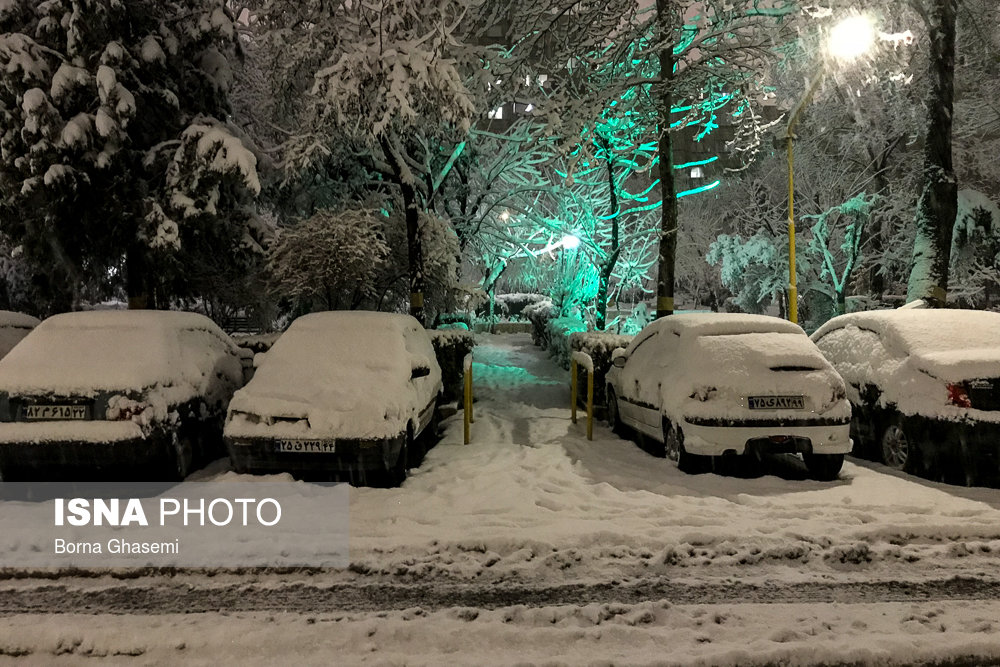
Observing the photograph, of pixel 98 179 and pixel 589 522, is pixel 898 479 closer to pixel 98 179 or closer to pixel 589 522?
pixel 589 522

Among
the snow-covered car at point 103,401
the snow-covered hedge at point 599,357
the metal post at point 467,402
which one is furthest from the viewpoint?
the snow-covered hedge at point 599,357

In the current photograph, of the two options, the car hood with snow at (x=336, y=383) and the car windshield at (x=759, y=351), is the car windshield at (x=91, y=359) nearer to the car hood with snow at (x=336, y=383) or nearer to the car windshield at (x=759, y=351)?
the car hood with snow at (x=336, y=383)

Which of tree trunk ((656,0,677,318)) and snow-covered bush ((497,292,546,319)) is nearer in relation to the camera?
tree trunk ((656,0,677,318))

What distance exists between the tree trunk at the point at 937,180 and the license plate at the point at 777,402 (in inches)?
294

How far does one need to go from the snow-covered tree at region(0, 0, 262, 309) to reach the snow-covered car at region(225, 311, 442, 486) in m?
6.23

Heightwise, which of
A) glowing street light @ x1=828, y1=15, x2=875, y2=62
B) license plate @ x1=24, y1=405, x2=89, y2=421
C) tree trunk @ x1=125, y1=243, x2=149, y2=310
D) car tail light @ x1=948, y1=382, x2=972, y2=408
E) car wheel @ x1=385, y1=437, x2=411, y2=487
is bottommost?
car wheel @ x1=385, y1=437, x2=411, y2=487

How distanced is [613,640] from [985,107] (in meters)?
23.1

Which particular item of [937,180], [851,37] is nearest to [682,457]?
[851,37]

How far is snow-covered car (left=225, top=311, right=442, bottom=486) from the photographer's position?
6.10m

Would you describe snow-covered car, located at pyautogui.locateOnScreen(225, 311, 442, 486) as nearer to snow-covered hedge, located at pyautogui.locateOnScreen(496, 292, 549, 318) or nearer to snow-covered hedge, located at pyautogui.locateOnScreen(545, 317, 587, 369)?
snow-covered hedge, located at pyautogui.locateOnScreen(545, 317, 587, 369)

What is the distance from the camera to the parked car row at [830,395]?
21.3ft

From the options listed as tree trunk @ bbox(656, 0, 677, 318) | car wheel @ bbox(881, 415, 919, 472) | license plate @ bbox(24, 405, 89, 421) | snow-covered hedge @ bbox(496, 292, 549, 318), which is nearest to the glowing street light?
tree trunk @ bbox(656, 0, 677, 318)

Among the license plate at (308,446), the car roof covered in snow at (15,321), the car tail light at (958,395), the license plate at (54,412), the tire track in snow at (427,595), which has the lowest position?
the tire track in snow at (427,595)

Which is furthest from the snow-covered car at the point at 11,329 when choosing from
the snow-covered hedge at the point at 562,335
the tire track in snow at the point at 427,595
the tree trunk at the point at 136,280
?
the snow-covered hedge at the point at 562,335
